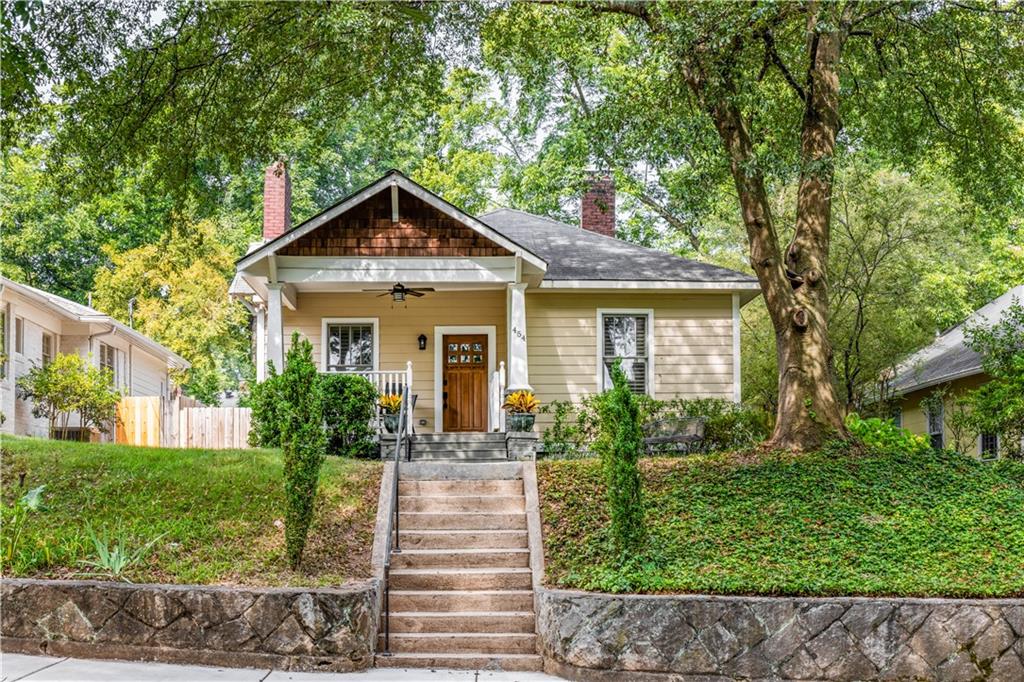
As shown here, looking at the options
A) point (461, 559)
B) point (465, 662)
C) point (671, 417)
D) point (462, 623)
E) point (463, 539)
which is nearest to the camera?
point (465, 662)

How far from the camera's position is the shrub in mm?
15375

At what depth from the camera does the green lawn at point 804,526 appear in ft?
30.7

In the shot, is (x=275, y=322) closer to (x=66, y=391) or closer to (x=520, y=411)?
(x=520, y=411)

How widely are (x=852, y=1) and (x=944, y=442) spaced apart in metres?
11.5

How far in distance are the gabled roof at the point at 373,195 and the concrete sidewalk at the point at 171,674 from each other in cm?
808

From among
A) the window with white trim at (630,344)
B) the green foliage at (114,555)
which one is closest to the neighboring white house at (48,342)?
the green foliage at (114,555)

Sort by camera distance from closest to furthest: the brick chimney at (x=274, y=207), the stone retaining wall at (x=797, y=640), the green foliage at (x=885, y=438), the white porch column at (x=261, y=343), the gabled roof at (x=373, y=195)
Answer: the stone retaining wall at (x=797, y=640) → the green foliage at (x=885, y=438) → the gabled roof at (x=373, y=195) → the white porch column at (x=261, y=343) → the brick chimney at (x=274, y=207)

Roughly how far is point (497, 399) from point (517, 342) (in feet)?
4.13

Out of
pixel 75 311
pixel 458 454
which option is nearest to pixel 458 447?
pixel 458 454

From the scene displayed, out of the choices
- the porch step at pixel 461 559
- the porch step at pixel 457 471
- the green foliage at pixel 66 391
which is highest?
the green foliage at pixel 66 391

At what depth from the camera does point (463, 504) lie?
1210 cm

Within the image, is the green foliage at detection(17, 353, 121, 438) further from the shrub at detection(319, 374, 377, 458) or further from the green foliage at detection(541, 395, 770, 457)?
the green foliage at detection(541, 395, 770, 457)

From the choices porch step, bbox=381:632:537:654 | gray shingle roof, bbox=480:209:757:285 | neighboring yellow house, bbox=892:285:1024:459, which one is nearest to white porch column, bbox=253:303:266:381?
gray shingle roof, bbox=480:209:757:285

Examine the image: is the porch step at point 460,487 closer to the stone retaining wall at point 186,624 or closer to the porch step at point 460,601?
the porch step at point 460,601
